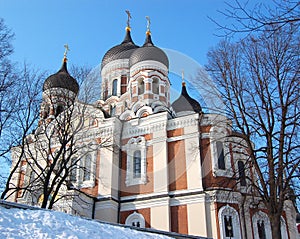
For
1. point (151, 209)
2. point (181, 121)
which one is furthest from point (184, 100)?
point (151, 209)

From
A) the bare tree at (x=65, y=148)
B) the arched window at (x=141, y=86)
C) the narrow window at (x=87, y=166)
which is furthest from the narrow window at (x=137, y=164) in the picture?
the arched window at (x=141, y=86)

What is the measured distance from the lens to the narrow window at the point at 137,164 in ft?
63.2

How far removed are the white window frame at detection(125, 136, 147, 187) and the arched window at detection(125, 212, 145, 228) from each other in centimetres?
166

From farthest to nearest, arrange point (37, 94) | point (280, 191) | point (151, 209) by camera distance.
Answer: point (151, 209)
point (37, 94)
point (280, 191)

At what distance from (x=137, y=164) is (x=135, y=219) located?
9.99 feet

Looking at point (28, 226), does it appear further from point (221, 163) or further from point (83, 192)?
point (221, 163)

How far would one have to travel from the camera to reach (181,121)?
1934cm

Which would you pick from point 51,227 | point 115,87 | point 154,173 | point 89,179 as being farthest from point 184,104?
Answer: point 51,227

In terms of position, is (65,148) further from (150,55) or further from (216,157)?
(150,55)

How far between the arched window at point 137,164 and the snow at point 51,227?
11144 millimetres

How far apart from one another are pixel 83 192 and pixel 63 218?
1072 cm

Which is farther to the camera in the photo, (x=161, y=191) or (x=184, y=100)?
(x=184, y=100)

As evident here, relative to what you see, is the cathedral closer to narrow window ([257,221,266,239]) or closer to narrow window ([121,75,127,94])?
narrow window ([257,221,266,239])

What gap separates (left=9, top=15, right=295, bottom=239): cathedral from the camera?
1669 cm
